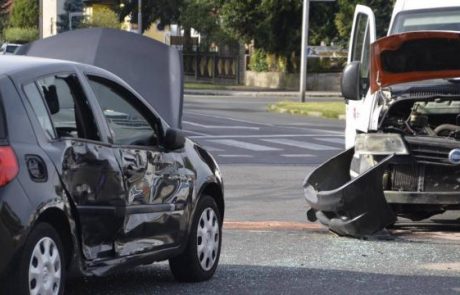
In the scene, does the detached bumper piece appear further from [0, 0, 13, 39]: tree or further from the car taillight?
[0, 0, 13, 39]: tree

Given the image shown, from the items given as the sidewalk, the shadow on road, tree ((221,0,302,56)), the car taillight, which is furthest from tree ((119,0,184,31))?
the car taillight

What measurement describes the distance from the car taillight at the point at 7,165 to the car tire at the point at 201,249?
2.32 meters

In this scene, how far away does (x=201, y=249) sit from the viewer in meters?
7.99

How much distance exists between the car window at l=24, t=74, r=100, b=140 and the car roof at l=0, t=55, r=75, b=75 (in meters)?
0.10

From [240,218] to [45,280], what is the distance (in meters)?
6.26

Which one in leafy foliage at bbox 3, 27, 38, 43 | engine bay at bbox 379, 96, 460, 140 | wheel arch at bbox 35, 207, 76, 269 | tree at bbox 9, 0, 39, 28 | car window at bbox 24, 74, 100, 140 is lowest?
leafy foliage at bbox 3, 27, 38, 43

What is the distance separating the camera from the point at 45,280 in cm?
598

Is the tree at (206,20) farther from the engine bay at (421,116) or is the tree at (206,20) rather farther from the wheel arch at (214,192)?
the wheel arch at (214,192)

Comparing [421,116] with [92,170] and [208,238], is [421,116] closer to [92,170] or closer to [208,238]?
[208,238]

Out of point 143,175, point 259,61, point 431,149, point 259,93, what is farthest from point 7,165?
point 259,61

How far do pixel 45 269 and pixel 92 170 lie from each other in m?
0.81

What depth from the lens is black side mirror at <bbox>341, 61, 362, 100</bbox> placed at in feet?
36.9

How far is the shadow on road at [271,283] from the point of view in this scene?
25.2 feet

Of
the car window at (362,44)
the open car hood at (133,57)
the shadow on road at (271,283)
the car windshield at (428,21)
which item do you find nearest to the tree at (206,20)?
the car window at (362,44)
